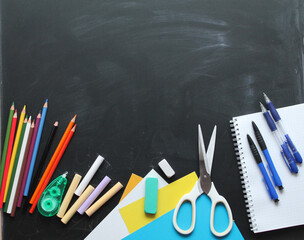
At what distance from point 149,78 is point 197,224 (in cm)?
42

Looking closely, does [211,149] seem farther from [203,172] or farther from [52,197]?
[52,197]

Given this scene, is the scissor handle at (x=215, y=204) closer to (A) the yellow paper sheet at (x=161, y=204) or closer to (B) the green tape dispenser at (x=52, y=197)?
(A) the yellow paper sheet at (x=161, y=204)

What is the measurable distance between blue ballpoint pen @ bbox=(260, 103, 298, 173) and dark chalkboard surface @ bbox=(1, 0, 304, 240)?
0.04 meters

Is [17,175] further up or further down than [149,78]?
further down

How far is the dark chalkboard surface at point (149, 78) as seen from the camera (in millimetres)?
859

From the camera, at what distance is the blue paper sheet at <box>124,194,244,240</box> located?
820mm

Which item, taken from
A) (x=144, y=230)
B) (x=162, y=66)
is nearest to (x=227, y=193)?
(x=144, y=230)

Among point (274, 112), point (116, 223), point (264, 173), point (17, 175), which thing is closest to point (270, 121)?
point (274, 112)

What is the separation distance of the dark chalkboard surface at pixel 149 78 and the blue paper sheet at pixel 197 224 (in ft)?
0.18

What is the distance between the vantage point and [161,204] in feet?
2.78

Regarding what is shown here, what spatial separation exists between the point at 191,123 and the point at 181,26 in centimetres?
28

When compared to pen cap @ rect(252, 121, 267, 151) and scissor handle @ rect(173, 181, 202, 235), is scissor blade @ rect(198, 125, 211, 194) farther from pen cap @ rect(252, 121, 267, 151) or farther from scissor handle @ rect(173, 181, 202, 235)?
pen cap @ rect(252, 121, 267, 151)

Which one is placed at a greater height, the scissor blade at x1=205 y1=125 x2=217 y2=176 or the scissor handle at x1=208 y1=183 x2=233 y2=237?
the scissor blade at x1=205 y1=125 x2=217 y2=176

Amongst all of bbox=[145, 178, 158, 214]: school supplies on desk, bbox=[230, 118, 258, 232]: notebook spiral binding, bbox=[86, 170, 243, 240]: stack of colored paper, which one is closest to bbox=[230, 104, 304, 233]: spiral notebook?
bbox=[230, 118, 258, 232]: notebook spiral binding
